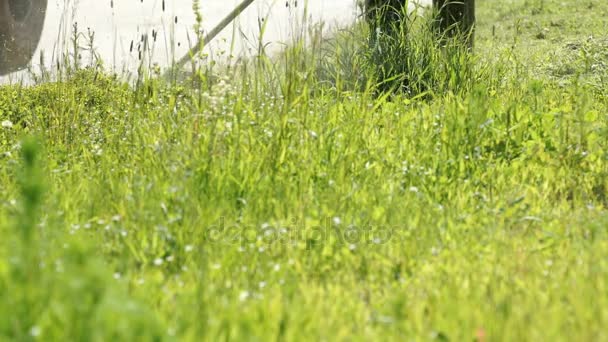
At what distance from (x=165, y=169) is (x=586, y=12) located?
31.3 ft

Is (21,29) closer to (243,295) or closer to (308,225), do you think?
(308,225)

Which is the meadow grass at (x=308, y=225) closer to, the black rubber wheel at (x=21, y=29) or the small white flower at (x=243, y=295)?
the small white flower at (x=243, y=295)

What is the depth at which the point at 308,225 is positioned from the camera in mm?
3164

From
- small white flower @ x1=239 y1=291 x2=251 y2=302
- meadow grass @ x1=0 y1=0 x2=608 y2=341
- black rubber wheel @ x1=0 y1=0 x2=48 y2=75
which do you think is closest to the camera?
meadow grass @ x1=0 y1=0 x2=608 y2=341

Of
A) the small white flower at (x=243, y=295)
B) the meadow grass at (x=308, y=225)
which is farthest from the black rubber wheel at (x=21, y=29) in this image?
the small white flower at (x=243, y=295)

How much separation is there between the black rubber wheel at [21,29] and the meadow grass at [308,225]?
3695 mm

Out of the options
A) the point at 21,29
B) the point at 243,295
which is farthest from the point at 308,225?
the point at 21,29

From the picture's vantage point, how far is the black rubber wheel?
8648 mm

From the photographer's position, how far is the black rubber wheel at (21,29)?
8.65 m

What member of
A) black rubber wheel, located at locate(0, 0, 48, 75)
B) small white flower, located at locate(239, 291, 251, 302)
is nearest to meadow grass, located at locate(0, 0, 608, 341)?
small white flower, located at locate(239, 291, 251, 302)

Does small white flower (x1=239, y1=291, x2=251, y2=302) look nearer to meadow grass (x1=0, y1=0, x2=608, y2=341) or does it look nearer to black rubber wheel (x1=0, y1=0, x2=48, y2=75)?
meadow grass (x1=0, y1=0, x2=608, y2=341)

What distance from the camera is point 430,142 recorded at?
4230 mm

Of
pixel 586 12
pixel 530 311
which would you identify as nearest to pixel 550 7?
pixel 586 12

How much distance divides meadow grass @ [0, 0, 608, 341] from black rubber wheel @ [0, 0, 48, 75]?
3.69m
